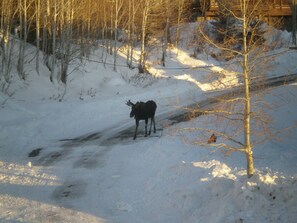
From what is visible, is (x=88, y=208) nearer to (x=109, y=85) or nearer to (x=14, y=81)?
(x=14, y=81)

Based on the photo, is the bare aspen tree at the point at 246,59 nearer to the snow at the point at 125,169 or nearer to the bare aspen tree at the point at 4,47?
the snow at the point at 125,169

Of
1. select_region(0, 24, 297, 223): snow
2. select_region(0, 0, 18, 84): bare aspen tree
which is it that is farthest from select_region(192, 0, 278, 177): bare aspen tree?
select_region(0, 0, 18, 84): bare aspen tree

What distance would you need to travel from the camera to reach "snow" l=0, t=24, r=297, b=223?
814cm

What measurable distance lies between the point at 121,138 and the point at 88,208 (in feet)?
24.0

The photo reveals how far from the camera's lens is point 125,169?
12.4 m

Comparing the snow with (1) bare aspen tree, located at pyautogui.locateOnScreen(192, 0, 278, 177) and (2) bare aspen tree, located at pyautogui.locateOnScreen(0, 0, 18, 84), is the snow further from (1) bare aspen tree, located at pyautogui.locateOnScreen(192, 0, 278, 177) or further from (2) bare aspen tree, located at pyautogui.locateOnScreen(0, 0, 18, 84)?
(2) bare aspen tree, located at pyautogui.locateOnScreen(0, 0, 18, 84)

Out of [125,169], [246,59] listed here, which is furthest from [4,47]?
[246,59]

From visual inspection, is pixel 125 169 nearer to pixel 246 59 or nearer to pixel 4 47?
pixel 246 59

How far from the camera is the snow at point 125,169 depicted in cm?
814

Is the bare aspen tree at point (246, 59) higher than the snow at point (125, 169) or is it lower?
higher

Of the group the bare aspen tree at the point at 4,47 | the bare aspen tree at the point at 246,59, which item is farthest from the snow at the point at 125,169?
the bare aspen tree at the point at 4,47

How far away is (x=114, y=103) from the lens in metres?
23.6

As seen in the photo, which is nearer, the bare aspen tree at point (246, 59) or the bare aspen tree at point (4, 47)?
the bare aspen tree at point (246, 59)

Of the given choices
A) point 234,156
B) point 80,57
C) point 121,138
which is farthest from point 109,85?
point 234,156
